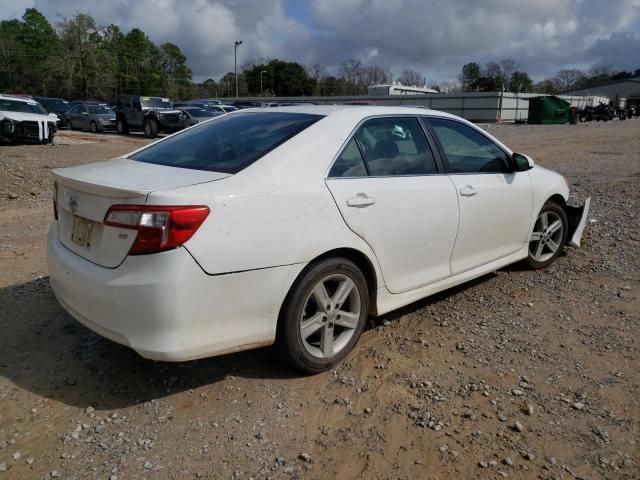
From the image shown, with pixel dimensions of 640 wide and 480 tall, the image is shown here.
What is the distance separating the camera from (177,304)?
2.58 m

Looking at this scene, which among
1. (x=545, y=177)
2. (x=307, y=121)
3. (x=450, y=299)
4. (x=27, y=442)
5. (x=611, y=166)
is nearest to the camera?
(x=27, y=442)

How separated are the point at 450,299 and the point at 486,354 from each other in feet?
3.14

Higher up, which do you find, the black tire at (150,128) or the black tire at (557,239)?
the black tire at (150,128)

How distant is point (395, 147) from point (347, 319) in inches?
47.9

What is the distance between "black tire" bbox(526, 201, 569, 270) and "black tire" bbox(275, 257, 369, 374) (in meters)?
2.38

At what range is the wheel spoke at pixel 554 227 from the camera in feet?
16.7

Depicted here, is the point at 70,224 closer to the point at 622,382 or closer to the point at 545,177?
the point at 622,382

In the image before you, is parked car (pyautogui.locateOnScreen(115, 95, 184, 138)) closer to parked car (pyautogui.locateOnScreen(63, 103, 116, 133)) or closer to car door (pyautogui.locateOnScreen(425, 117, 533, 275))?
parked car (pyautogui.locateOnScreen(63, 103, 116, 133))

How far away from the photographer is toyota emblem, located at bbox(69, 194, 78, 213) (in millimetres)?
3023

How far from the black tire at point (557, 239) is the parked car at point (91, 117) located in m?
26.8

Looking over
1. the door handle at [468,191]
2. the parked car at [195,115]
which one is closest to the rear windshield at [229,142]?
the door handle at [468,191]

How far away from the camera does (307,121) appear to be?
11.2 ft

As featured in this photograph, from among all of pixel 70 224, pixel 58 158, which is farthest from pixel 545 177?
pixel 58 158

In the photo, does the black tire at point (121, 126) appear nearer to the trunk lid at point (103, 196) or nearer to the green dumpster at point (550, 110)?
the trunk lid at point (103, 196)
